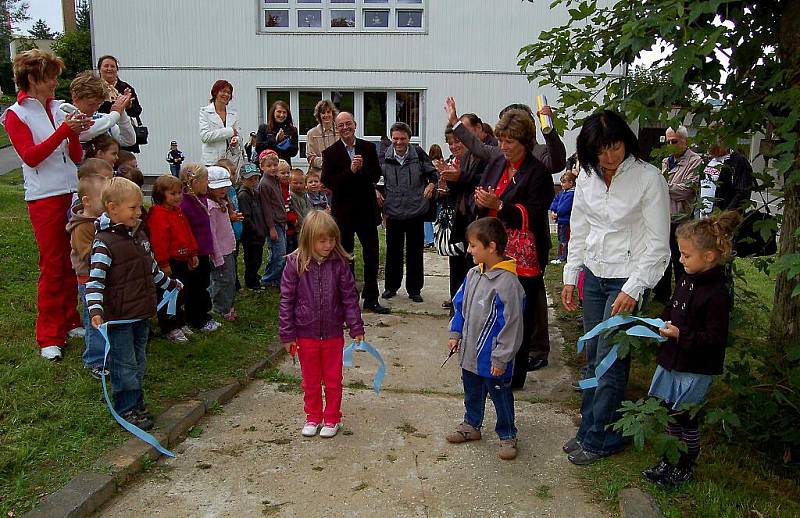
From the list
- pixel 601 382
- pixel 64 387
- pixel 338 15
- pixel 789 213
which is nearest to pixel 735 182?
pixel 789 213

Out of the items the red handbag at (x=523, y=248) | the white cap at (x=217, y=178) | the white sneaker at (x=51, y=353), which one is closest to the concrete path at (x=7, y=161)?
the white cap at (x=217, y=178)

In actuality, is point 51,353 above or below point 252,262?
below

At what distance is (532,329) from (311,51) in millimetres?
15625

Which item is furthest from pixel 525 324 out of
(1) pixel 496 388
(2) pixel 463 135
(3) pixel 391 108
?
(3) pixel 391 108

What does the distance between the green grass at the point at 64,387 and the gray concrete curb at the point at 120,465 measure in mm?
87

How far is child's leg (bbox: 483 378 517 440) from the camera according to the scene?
4.24m

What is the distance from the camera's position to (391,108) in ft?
64.3

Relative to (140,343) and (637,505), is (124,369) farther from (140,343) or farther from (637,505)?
(637,505)

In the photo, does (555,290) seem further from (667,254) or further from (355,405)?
(667,254)

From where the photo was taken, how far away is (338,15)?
1923 cm

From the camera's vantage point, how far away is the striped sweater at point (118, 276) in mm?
4156

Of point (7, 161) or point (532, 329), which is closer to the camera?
point (532, 329)

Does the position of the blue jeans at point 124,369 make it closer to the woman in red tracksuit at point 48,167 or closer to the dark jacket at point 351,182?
the woman in red tracksuit at point 48,167

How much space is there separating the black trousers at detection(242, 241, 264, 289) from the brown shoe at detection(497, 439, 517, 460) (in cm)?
437
